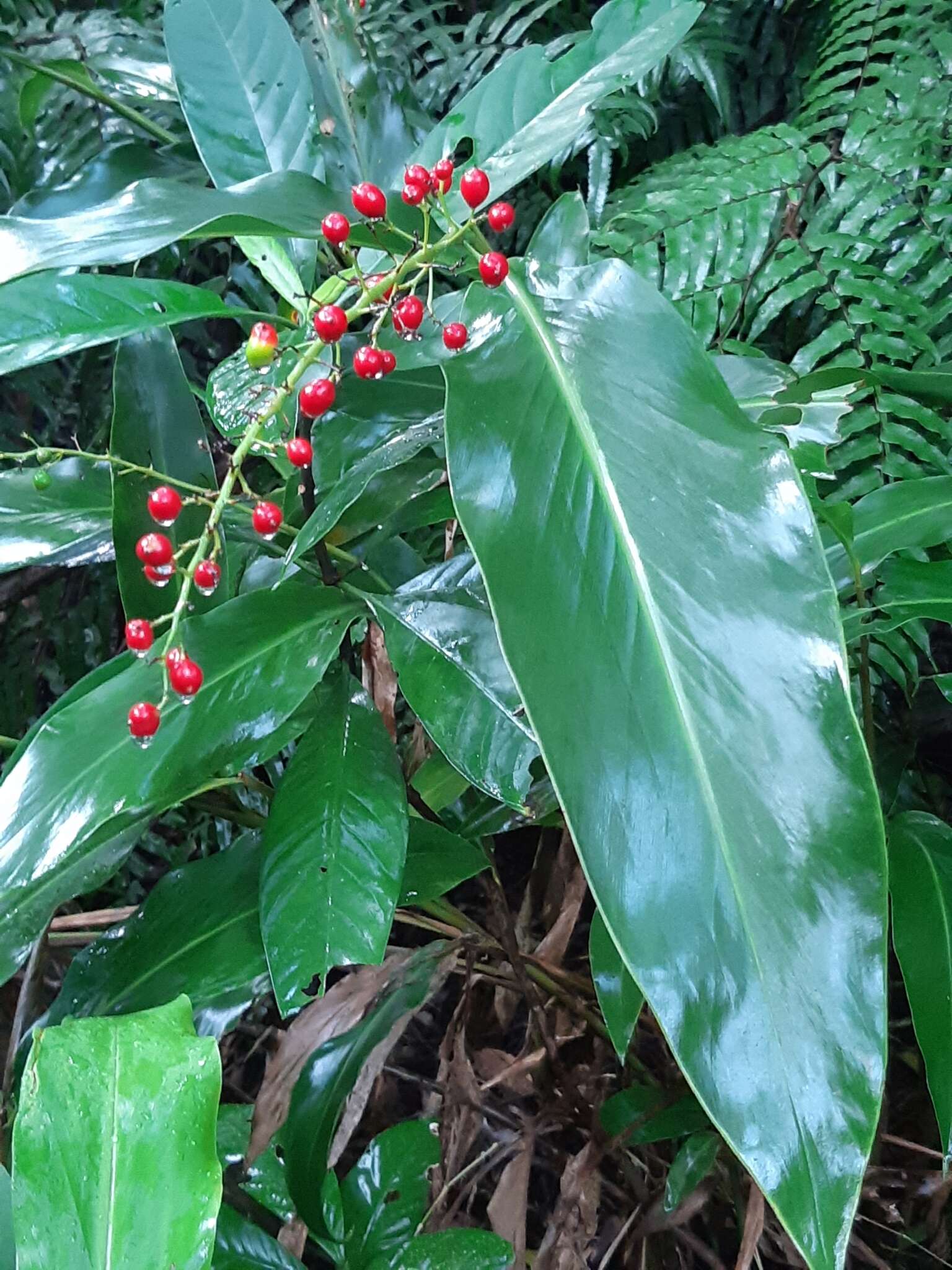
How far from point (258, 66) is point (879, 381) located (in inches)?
21.8

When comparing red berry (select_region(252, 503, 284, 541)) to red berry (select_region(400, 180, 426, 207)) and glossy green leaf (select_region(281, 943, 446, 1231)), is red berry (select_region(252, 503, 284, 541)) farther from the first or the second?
glossy green leaf (select_region(281, 943, 446, 1231))

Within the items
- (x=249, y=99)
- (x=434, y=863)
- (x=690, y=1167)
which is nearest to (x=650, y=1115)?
(x=690, y=1167)

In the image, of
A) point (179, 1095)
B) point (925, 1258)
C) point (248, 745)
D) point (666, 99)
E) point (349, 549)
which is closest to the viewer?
point (179, 1095)

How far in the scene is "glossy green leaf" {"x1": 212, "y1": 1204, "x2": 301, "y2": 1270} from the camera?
2.09 ft

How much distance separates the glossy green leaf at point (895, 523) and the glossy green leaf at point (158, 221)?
15.5 inches

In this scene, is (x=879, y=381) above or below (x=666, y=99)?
below

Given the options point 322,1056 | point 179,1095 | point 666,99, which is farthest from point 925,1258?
point 666,99

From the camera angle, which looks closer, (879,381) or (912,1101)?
(879,381)

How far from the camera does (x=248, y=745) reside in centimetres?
51

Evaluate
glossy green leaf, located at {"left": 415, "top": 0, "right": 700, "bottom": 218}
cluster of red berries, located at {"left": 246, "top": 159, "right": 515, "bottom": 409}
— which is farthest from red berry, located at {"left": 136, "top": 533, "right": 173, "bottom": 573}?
glossy green leaf, located at {"left": 415, "top": 0, "right": 700, "bottom": 218}

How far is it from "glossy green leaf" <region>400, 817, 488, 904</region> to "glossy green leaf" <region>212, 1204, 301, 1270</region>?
0.29 metres

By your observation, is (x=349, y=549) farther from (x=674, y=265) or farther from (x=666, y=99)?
(x=666, y=99)

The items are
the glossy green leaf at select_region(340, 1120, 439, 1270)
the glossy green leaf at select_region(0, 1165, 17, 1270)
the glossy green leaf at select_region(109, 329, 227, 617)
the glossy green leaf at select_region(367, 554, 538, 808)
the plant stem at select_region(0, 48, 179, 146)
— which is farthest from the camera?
the plant stem at select_region(0, 48, 179, 146)

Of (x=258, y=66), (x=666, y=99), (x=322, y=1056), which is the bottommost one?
(x=322, y=1056)
